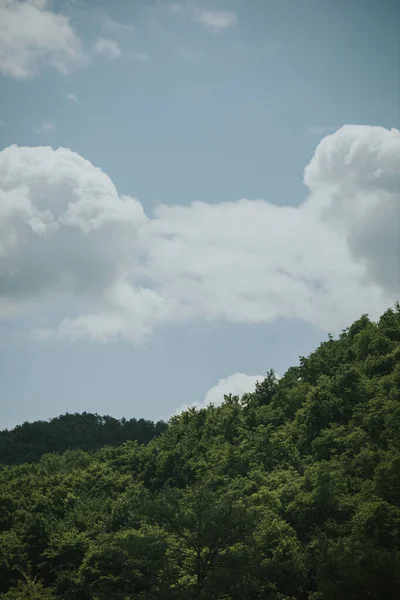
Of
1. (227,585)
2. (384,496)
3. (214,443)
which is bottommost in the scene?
(227,585)

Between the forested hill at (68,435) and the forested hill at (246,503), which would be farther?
the forested hill at (68,435)

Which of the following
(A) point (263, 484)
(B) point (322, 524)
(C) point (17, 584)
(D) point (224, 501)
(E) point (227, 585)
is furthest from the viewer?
(A) point (263, 484)

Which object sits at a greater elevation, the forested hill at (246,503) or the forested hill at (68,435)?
the forested hill at (68,435)

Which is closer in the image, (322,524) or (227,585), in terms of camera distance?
(227,585)

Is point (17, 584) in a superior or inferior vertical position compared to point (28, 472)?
inferior

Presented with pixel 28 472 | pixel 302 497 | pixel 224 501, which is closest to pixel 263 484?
pixel 302 497

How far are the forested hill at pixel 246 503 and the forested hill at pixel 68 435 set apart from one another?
36.2 metres

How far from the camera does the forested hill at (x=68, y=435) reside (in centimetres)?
10975

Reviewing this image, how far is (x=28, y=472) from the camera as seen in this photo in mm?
70250

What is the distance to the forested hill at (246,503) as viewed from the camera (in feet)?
108

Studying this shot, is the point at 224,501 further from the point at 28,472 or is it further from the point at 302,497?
the point at 28,472

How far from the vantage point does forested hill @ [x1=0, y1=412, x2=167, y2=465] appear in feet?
360

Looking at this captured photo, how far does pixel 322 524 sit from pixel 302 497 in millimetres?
2330

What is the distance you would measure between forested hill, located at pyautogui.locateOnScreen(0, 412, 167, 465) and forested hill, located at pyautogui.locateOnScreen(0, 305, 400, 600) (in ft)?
119
